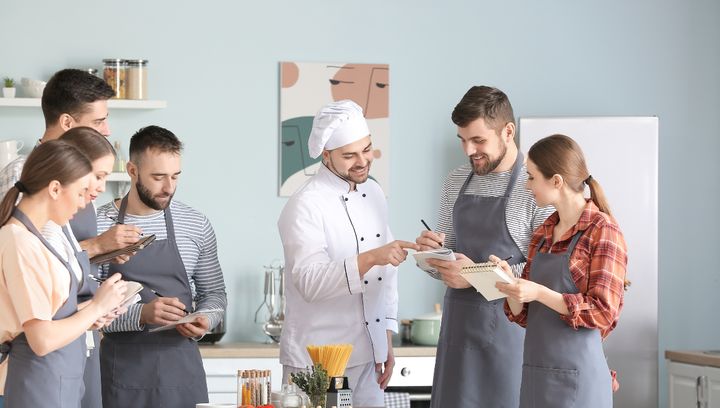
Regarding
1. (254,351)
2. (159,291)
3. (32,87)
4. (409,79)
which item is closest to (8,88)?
(32,87)

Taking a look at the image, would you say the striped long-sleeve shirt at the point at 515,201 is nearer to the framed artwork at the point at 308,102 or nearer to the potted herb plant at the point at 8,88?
the framed artwork at the point at 308,102

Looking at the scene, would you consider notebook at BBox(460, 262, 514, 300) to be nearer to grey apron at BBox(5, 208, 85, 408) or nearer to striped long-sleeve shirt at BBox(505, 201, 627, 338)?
striped long-sleeve shirt at BBox(505, 201, 627, 338)

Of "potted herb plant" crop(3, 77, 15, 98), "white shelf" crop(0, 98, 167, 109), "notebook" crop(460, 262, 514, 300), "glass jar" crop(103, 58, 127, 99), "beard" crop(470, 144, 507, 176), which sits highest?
"glass jar" crop(103, 58, 127, 99)

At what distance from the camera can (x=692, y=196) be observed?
603cm

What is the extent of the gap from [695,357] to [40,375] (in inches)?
143

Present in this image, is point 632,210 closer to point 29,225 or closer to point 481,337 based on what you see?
point 481,337

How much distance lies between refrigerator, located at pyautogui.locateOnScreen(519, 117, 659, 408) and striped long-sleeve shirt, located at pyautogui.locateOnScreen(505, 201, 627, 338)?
2.52m

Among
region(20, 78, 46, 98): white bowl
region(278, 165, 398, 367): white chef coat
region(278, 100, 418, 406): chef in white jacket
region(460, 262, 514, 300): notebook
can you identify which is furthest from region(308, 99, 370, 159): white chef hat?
region(20, 78, 46, 98): white bowl

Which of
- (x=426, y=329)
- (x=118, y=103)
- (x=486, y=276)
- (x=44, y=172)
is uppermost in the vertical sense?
(x=118, y=103)

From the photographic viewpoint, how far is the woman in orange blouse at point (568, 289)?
9.43 ft

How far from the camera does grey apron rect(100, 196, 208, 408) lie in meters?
3.43

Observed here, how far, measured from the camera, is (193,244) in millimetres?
3646

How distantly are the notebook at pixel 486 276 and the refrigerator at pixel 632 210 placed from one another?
2.59 m

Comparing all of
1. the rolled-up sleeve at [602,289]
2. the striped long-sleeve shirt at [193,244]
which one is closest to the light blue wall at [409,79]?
the striped long-sleeve shirt at [193,244]
